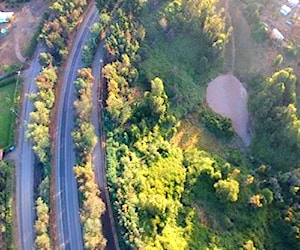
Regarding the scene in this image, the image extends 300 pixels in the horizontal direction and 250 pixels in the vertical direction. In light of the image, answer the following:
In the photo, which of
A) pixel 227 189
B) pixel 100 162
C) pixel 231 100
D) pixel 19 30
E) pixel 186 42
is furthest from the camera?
pixel 19 30

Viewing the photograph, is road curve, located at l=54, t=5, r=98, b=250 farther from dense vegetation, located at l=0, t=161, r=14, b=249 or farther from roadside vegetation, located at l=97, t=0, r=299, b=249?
dense vegetation, located at l=0, t=161, r=14, b=249

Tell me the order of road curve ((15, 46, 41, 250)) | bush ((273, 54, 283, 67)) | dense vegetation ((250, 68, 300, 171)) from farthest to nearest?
bush ((273, 54, 283, 67)), dense vegetation ((250, 68, 300, 171)), road curve ((15, 46, 41, 250))

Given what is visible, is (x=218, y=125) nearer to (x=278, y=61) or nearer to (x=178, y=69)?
(x=178, y=69)

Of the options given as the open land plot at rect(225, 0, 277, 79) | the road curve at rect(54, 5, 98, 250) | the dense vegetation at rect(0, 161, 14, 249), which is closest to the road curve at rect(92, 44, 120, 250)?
the road curve at rect(54, 5, 98, 250)

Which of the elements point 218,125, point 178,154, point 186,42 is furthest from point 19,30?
point 218,125

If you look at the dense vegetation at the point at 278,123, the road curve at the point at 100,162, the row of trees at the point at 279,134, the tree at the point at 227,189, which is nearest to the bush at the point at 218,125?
the row of trees at the point at 279,134

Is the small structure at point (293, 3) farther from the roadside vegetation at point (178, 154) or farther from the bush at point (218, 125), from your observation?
the bush at point (218, 125)

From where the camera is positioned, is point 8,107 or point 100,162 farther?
point 8,107
